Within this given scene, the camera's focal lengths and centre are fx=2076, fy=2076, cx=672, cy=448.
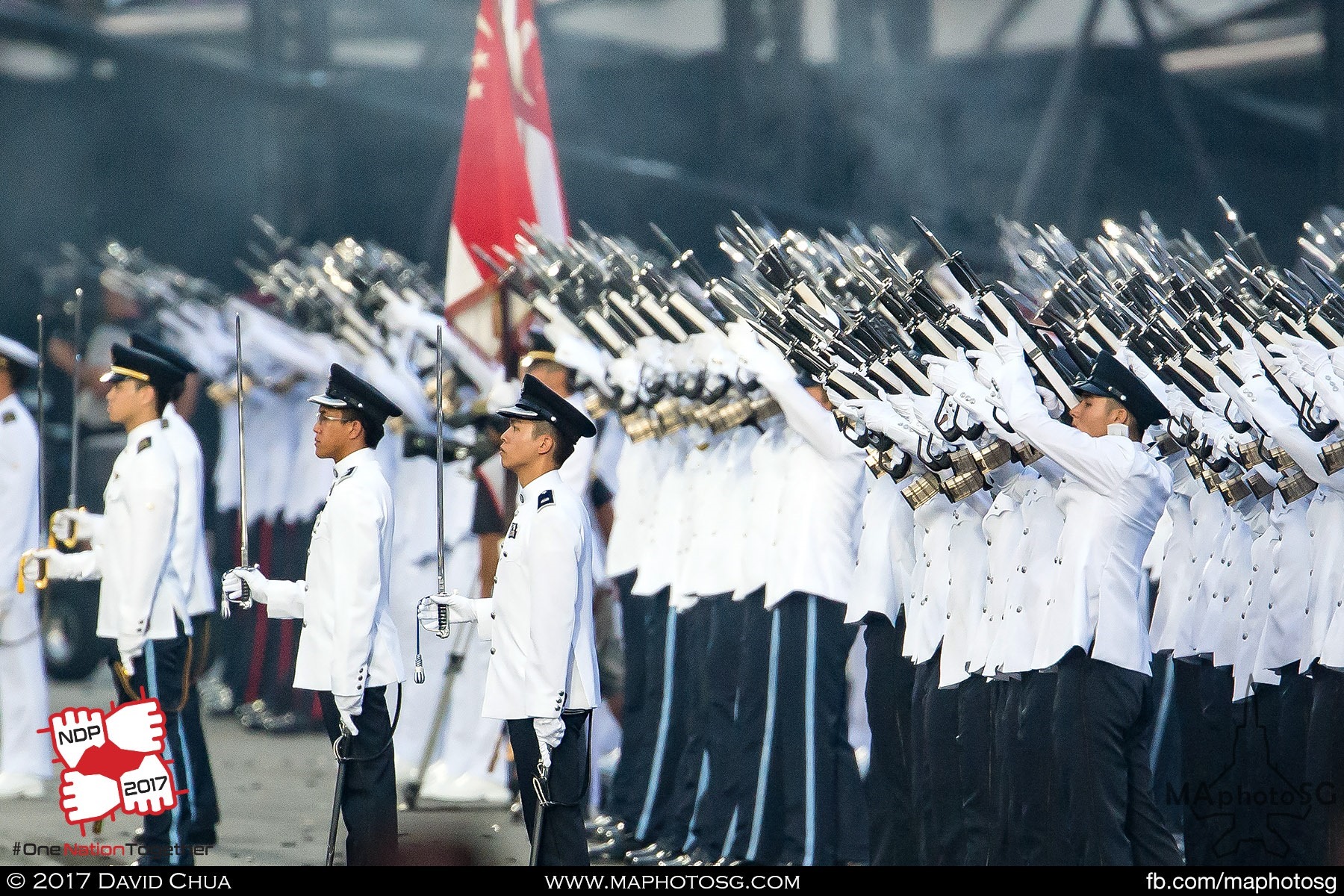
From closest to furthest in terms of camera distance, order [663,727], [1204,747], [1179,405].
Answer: [1179,405]
[1204,747]
[663,727]

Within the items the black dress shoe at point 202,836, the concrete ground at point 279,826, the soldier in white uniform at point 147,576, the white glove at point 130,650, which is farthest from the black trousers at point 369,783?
the black dress shoe at point 202,836

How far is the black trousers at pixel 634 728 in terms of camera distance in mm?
7613

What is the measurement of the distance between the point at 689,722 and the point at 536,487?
1808mm

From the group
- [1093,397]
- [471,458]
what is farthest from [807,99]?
[1093,397]

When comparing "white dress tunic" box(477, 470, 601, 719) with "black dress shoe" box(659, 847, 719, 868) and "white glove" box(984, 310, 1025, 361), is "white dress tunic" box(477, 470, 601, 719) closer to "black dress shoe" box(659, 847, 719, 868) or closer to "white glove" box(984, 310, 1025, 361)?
"white glove" box(984, 310, 1025, 361)

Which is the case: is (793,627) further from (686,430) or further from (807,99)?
(807,99)

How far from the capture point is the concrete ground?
7.07 metres

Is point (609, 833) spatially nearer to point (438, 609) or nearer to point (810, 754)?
point (810, 754)

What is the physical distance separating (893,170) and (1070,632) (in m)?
6.92

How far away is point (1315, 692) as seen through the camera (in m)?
6.09

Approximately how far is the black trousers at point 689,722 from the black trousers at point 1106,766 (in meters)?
1.69

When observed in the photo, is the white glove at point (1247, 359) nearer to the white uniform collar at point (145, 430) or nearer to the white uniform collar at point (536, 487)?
the white uniform collar at point (536, 487)

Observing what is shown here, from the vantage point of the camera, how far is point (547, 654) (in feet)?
18.1

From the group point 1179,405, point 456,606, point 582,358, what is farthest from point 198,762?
point 1179,405
